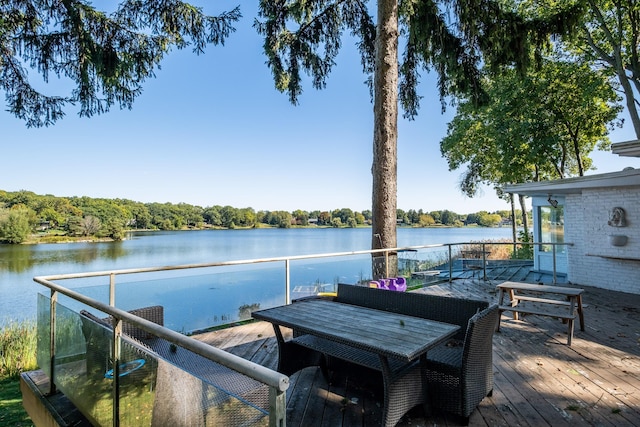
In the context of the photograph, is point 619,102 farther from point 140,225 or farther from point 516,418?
point 140,225

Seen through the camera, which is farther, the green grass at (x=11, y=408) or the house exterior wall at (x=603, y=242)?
the house exterior wall at (x=603, y=242)

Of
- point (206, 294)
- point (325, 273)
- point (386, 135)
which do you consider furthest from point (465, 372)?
point (386, 135)

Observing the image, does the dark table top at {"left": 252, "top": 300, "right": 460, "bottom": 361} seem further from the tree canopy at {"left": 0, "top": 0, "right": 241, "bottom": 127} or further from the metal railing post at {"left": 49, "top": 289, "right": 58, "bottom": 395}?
the tree canopy at {"left": 0, "top": 0, "right": 241, "bottom": 127}

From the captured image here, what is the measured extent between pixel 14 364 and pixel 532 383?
701 centimetres

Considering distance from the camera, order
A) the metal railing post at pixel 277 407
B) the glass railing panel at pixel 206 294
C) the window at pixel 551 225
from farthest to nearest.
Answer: the window at pixel 551 225 → the glass railing panel at pixel 206 294 → the metal railing post at pixel 277 407

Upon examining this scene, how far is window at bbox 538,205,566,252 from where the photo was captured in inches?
368

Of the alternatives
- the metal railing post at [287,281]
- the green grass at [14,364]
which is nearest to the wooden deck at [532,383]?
the metal railing post at [287,281]

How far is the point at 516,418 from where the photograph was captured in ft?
7.43

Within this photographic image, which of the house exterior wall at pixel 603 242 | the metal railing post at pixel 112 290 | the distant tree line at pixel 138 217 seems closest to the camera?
the metal railing post at pixel 112 290

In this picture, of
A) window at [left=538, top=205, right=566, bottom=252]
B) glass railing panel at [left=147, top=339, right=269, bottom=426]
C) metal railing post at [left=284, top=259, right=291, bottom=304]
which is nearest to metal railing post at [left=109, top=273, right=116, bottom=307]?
metal railing post at [left=284, top=259, right=291, bottom=304]

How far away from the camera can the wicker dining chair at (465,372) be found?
7.13ft

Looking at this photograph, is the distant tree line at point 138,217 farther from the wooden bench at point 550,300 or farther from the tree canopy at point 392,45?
the wooden bench at point 550,300

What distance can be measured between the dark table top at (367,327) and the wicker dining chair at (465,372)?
0.16 m

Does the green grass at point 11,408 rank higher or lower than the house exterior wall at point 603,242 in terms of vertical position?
lower
